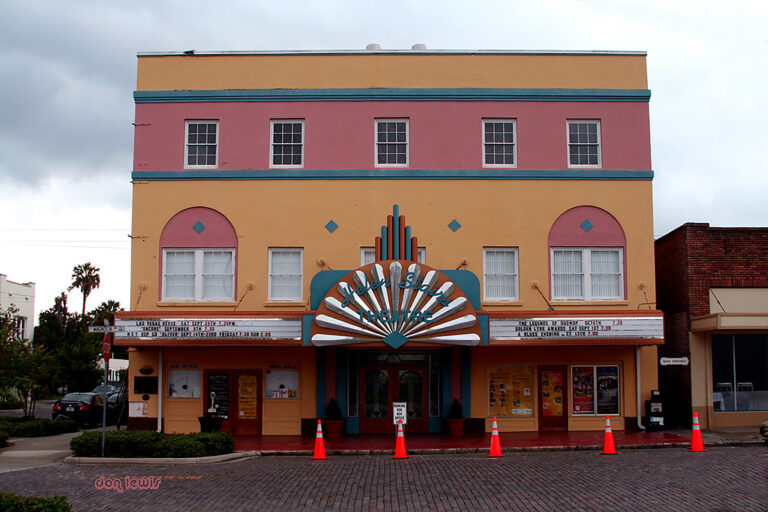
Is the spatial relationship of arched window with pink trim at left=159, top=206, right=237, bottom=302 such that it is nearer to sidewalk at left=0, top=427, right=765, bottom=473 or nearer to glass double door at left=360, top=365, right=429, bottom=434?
sidewalk at left=0, top=427, right=765, bottom=473

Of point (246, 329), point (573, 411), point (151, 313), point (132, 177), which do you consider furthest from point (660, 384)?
point (132, 177)

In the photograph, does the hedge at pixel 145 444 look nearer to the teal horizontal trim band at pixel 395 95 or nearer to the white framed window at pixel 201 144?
the white framed window at pixel 201 144

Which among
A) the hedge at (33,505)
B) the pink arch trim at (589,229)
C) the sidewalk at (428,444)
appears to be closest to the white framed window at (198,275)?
the sidewalk at (428,444)

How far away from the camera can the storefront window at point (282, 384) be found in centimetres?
2248

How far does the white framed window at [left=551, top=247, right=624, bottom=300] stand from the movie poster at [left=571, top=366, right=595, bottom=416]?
2190 millimetres

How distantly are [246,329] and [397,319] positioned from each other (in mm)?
4271

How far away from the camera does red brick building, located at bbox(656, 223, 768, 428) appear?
23.3 meters

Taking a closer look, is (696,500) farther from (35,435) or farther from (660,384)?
(35,435)

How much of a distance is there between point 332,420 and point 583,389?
7.43 m

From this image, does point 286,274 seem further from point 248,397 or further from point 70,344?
point 70,344

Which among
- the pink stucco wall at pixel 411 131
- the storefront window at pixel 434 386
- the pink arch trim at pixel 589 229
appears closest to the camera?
the storefront window at pixel 434 386

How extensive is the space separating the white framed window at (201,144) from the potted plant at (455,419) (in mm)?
10035

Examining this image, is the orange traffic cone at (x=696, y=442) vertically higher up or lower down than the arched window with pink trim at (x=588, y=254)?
Answer: lower down

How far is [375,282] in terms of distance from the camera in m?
20.2
